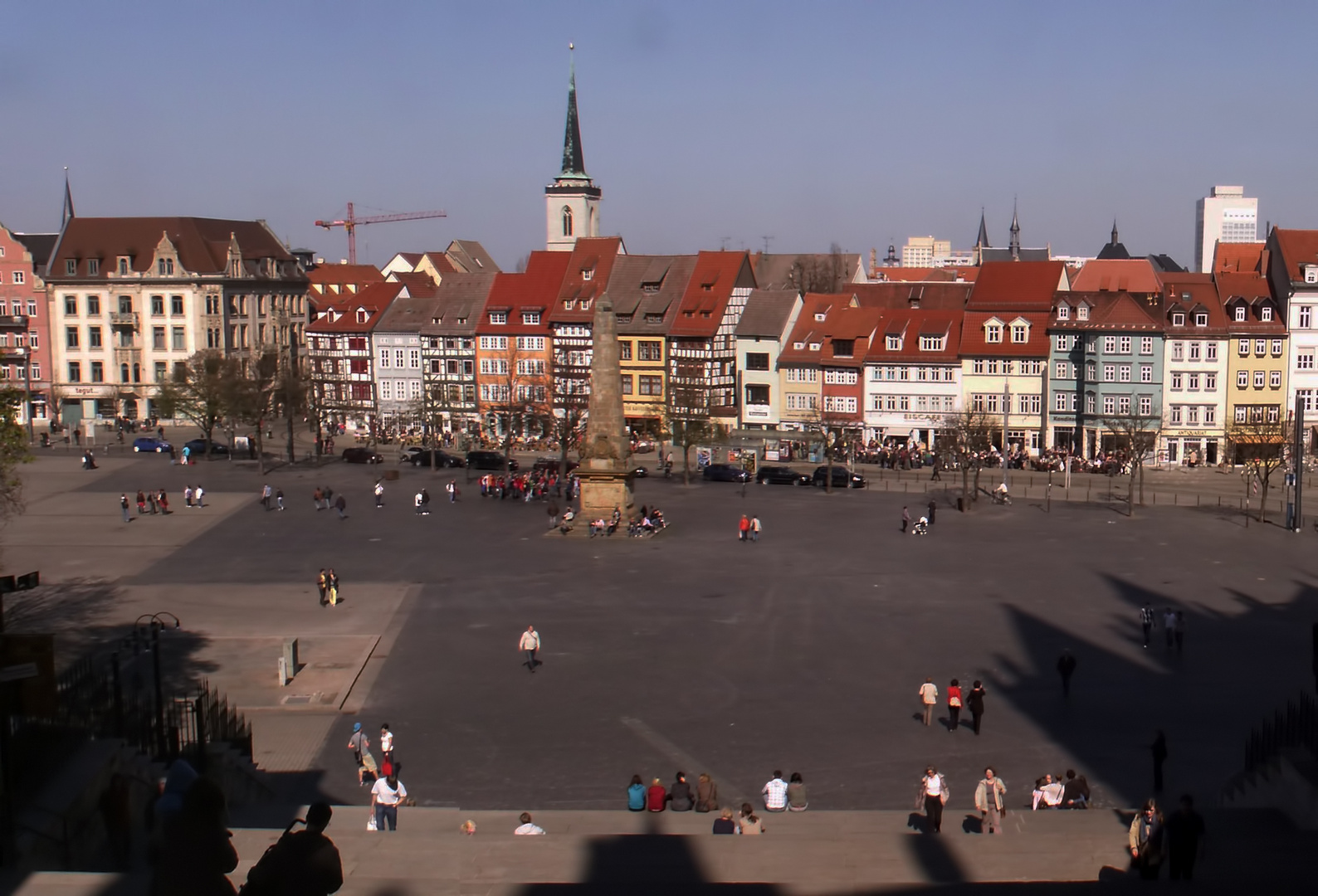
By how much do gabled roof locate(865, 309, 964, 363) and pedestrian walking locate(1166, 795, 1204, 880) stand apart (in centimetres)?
6306

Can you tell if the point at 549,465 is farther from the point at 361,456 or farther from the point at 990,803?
the point at 990,803

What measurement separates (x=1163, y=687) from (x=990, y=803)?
10.1m

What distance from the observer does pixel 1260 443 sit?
60.8m

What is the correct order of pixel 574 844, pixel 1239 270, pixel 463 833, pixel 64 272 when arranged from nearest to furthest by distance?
pixel 574 844, pixel 463 833, pixel 1239 270, pixel 64 272

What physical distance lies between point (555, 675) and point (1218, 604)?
58.0 feet

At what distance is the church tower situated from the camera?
128125 mm

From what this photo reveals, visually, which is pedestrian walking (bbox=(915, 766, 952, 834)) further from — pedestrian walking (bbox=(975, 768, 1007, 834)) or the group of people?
the group of people

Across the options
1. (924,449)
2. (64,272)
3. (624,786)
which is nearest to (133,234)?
(64,272)

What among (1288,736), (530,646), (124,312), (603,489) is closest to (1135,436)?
(603,489)

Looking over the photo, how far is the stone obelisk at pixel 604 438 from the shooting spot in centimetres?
4950

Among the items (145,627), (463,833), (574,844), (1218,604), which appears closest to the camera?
(574,844)

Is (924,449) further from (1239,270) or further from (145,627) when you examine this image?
(145,627)

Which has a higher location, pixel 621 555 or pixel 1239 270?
pixel 1239 270

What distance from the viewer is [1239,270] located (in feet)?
284
